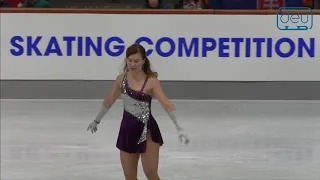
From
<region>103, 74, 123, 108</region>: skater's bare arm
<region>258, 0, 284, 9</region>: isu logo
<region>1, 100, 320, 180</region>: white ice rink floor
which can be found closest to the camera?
<region>103, 74, 123, 108</region>: skater's bare arm

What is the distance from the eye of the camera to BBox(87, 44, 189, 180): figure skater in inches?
158

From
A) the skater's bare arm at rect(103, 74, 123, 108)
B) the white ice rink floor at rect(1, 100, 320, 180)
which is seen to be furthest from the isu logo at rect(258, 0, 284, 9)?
the skater's bare arm at rect(103, 74, 123, 108)

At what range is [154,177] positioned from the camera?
→ 4102 millimetres

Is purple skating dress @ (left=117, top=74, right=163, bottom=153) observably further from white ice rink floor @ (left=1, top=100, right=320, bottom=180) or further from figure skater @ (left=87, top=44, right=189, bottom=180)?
white ice rink floor @ (left=1, top=100, right=320, bottom=180)

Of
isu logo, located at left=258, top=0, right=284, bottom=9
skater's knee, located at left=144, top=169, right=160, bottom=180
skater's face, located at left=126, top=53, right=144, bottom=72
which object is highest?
skater's face, located at left=126, top=53, right=144, bottom=72

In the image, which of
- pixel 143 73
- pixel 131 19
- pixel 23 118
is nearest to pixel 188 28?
pixel 131 19

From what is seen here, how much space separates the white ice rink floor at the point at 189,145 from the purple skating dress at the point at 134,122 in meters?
1.13

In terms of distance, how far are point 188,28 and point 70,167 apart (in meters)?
4.61

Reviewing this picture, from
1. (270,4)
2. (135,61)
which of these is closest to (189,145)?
(135,61)

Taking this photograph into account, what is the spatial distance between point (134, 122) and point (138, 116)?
46mm

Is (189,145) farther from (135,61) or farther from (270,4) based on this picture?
(270,4)

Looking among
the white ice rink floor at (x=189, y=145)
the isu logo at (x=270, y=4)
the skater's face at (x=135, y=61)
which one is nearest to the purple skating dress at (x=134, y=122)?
the skater's face at (x=135, y=61)

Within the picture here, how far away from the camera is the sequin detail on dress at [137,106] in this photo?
158 inches

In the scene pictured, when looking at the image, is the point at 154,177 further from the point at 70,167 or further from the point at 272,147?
the point at 272,147
